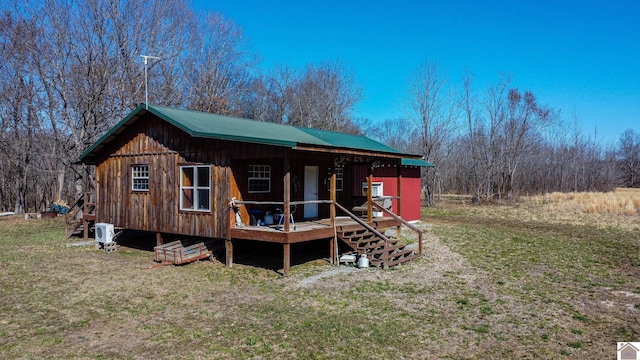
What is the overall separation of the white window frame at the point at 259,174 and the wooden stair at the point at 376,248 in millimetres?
2683

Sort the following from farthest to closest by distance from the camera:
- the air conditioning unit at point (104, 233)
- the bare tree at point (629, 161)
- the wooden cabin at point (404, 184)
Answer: the bare tree at point (629, 161), the wooden cabin at point (404, 184), the air conditioning unit at point (104, 233)

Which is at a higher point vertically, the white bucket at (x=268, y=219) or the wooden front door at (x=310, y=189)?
the wooden front door at (x=310, y=189)

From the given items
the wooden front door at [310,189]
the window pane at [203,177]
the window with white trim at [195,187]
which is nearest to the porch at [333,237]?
the window with white trim at [195,187]

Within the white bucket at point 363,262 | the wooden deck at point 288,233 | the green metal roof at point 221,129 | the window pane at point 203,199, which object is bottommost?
the white bucket at point 363,262

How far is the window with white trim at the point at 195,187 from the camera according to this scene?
39.6ft

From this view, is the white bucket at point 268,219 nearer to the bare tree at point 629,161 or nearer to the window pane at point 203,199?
the window pane at point 203,199

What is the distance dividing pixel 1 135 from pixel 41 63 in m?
5.50

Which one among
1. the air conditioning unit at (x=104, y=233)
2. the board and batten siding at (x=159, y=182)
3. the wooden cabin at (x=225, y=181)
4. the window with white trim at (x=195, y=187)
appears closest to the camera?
the wooden cabin at (x=225, y=181)

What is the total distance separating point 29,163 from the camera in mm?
26594

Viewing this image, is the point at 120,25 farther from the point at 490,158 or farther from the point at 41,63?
the point at 490,158

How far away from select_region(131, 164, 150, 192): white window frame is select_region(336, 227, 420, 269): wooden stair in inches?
246

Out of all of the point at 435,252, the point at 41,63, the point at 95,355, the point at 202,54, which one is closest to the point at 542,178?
the point at 202,54

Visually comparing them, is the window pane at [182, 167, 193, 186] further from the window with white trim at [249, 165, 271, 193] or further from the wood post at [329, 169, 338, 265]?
the wood post at [329, 169, 338, 265]

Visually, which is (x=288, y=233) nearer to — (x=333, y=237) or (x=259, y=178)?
(x=333, y=237)
